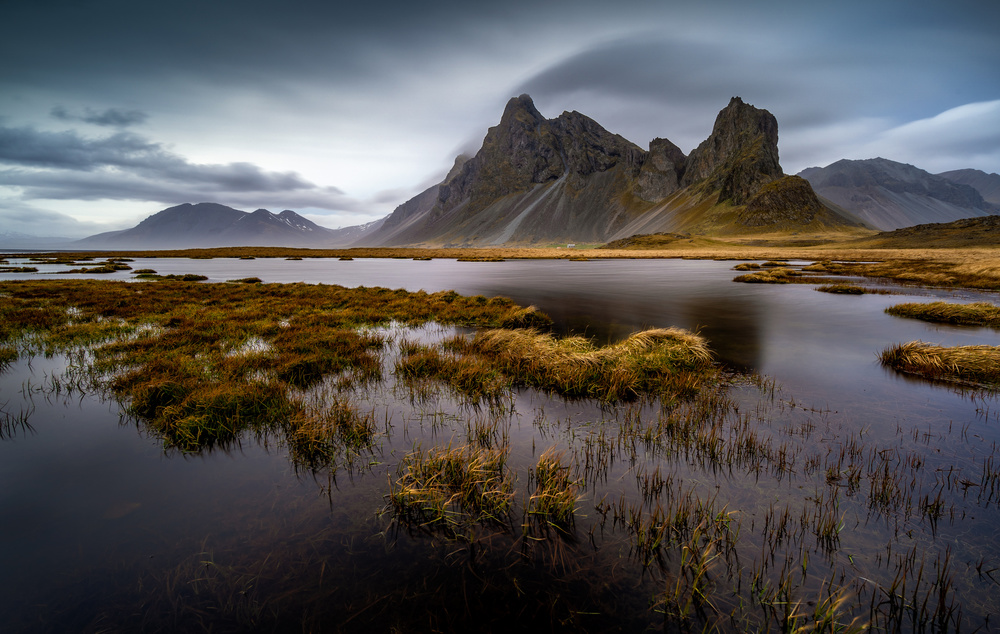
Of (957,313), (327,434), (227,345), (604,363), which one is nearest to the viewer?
(327,434)

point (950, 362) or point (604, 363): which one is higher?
point (604, 363)

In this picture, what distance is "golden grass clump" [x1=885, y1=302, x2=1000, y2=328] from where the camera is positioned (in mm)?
19078

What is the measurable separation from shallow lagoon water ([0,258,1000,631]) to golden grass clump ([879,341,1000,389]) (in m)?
1.36

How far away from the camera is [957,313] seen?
19812 mm

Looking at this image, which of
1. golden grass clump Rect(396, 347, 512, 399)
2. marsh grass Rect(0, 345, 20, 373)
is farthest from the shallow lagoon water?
marsh grass Rect(0, 345, 20, 373)

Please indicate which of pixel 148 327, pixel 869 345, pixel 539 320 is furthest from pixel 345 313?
pixel 869 345

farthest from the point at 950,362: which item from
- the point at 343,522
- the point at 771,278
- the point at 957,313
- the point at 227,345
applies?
the point at 771,278

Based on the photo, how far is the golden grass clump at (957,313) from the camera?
19078 millimetres

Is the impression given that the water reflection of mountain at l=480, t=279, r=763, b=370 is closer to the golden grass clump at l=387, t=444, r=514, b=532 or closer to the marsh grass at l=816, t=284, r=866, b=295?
the marsh grass at l=816, t=284, r=866, b=295

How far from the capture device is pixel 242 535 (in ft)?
17.9

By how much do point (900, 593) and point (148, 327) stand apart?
82.7 feet

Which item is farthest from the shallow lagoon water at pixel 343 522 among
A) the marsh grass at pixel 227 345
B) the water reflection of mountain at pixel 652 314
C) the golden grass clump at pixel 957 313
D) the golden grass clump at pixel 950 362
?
the golden grass clump at pixel 957 313

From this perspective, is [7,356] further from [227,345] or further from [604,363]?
[604,363]

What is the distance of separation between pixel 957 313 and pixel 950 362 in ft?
41.6
